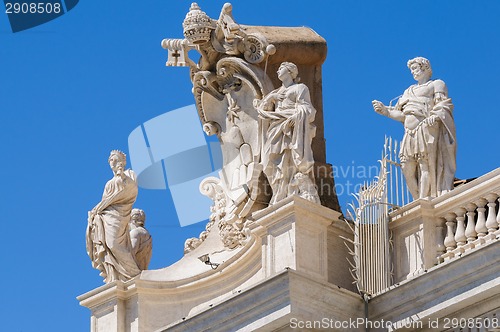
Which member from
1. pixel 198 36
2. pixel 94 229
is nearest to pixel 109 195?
pixel 94 229

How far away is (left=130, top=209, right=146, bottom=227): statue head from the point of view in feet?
105

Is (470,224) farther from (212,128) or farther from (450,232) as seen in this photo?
(212,128)

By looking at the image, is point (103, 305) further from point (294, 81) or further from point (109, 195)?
point (294, 81)

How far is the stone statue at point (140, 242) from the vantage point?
3148 centimetres

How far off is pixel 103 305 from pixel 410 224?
476 cm

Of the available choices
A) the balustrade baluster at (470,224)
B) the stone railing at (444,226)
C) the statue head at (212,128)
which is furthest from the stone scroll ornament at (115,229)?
the balustrade baluster at (470,224)

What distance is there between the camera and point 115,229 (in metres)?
31.0

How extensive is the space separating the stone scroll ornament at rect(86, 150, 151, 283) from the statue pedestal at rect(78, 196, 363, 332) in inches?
15.0

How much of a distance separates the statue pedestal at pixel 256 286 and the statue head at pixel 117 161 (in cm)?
155

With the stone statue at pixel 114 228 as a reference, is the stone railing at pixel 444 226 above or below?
below

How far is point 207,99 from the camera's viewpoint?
31.8 metres

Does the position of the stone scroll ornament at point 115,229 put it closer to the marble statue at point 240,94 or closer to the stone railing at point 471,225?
the marble statue at point 240,94

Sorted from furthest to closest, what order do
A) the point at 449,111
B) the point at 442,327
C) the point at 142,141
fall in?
the point at 142,141
the point at 449,111
the point at 442,327

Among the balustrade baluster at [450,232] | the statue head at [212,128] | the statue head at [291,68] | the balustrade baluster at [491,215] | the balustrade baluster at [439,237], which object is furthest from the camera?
the statue head at [212,128]
